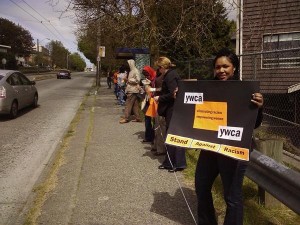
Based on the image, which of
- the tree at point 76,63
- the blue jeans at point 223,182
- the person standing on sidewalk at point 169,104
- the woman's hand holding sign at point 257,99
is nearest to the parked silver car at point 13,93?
the person standing on sidewalk at point 169,104

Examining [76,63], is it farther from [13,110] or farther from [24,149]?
[24,149]

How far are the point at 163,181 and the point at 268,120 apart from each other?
5.39 meters

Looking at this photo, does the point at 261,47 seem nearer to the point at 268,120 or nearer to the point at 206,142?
the point at 268,120

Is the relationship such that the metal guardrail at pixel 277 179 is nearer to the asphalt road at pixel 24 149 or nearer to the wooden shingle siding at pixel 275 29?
the asphalt road at pixel 24 149

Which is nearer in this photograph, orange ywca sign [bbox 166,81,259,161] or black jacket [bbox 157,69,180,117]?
orange ywca sign [bbox 166,81,259,161]

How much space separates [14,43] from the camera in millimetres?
87500

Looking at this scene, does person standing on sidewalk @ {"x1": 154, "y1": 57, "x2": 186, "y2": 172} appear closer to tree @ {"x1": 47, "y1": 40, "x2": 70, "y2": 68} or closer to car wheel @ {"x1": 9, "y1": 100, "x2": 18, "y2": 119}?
car wheel @ {"x1": 9, "y1": 100, "x2": 18, "y2": 119}

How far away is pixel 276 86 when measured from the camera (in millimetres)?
14797

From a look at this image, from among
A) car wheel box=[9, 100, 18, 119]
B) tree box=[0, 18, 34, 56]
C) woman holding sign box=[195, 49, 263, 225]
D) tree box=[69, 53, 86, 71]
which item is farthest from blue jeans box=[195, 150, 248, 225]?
tree box=[69, 53, 86, 71]

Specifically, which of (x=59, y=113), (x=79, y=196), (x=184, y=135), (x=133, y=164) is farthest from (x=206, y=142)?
(x=59, y=113)

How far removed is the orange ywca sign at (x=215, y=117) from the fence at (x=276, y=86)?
4564mm

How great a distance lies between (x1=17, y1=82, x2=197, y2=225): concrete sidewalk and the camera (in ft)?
14.1

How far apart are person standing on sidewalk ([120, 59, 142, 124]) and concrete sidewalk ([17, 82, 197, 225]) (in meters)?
2.75

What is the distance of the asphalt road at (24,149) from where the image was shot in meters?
5.20
